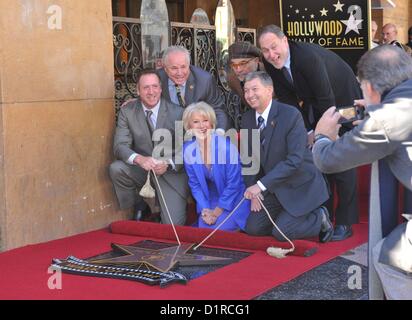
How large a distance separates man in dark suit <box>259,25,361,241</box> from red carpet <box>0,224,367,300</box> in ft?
1.36

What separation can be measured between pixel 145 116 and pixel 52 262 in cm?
166

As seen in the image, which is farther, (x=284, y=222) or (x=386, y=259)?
(x=284, y=222)

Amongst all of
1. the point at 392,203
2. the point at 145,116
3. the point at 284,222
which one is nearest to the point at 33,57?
the point at 145,116

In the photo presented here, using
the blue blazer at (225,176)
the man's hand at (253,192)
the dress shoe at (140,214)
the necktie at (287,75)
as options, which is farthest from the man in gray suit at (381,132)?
the dress shoe at (140,214)

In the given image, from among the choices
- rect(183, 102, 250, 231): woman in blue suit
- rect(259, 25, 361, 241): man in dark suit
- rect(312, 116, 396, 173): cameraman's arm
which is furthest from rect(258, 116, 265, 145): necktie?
rect(312, 116, 396, 173): cameraman's arm

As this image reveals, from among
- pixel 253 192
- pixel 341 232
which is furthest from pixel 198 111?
pixel 341 232

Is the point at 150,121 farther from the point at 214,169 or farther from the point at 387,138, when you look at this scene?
the point at 387,138

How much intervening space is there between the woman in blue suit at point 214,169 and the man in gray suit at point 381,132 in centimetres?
217

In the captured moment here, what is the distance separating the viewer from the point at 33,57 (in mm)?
5406

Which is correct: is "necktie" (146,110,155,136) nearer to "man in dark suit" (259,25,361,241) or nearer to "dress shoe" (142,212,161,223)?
"dress shoe" (142,212,161,223)

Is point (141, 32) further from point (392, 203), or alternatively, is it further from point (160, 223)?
point (392, 203)

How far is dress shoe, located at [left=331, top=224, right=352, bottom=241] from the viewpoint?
5.57 metres

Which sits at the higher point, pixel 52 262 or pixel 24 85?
pixel 24 85

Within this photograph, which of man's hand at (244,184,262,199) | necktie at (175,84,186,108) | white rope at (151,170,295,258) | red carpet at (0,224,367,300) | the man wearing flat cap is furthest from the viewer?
the man wearing flat cap
